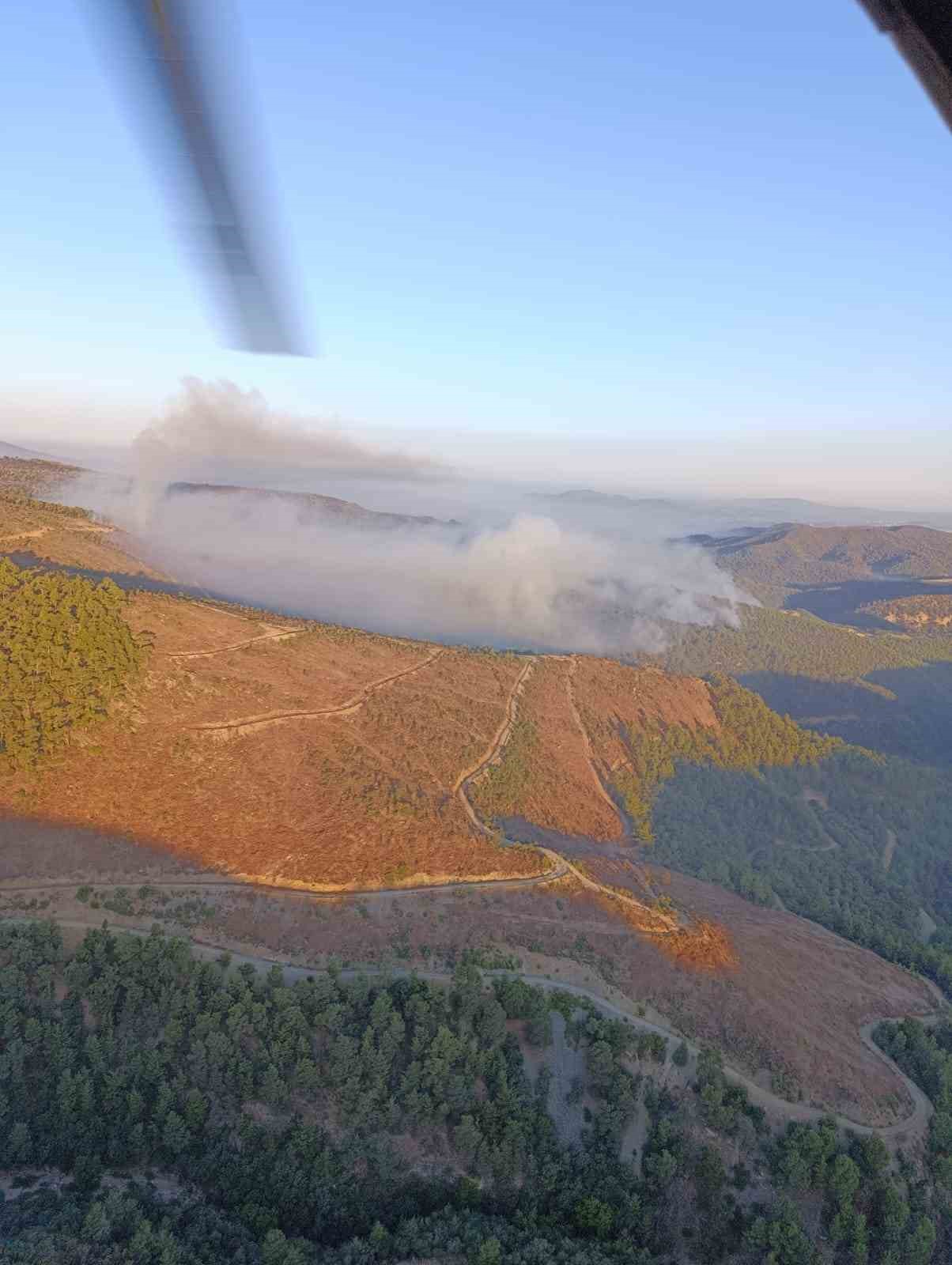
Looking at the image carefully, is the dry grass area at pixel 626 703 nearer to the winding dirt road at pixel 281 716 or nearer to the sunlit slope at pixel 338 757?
the sunlit slope at pixel 338 757

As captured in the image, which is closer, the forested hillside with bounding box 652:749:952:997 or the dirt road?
the dirt road

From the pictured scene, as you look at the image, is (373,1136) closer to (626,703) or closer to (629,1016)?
(629,1016)

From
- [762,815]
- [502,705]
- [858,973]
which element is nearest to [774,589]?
[762,815]

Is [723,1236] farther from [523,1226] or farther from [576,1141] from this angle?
[523,1226]

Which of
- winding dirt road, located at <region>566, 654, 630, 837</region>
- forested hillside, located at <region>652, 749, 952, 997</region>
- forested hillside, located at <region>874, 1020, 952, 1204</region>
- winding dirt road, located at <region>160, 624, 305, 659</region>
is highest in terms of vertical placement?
winding dirt road, located at <region>160, 624, 305, 659</region>

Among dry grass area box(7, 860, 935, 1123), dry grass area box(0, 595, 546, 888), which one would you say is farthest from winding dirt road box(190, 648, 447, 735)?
dry grass area box(7, 860, 935, 1123)

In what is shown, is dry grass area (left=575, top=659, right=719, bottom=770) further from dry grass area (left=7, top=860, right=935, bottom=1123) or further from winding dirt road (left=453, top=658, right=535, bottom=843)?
dry grass area (left=7, top=860, right=935, bottom=1123)
